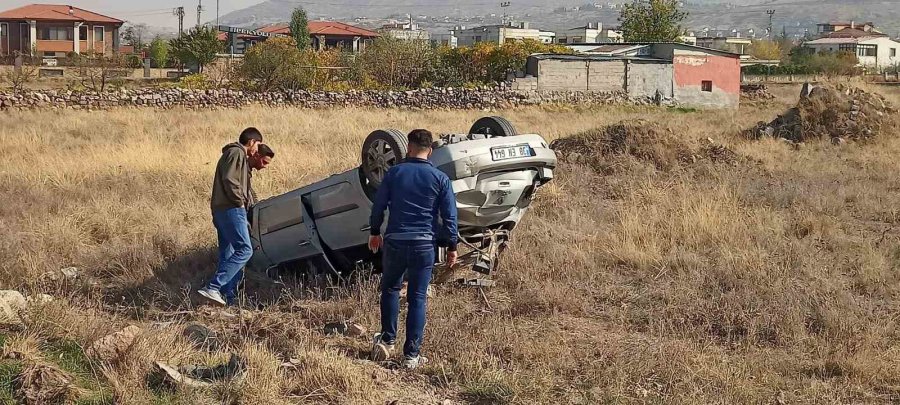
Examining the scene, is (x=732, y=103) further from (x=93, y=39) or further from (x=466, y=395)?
(x=93, y=39)

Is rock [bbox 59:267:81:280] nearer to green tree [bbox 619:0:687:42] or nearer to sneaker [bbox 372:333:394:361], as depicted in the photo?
sneaker [bbox 372:333:394:361]

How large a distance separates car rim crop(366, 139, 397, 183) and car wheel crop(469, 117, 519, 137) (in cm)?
119

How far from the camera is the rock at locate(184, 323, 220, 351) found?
5926 mm

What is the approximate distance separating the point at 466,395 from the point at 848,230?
22.8 feet

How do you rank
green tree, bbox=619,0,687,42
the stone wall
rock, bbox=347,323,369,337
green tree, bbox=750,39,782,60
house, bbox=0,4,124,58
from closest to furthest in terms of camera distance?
rock, bbox=347,323,369,337
the stone wall
green tree, bbox=619,0,687,42
house, bbox=0,4,124,58
green tree, bbox=750,39,782,60

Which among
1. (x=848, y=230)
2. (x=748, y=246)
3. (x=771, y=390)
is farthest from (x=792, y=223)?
(x=771, y=390)

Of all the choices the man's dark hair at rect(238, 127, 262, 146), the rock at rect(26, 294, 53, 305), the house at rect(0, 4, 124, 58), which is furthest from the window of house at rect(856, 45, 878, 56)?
the rock at rect(26, 294, 53, 305)

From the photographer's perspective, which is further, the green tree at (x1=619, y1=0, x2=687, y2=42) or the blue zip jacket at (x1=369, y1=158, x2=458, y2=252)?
the green tree at (x1=619, y1=0, x2=687, y2=42)

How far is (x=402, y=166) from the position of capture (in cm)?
570

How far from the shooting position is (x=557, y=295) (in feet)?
24.0

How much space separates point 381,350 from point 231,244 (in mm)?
2162

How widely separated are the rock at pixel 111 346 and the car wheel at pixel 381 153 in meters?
2.39

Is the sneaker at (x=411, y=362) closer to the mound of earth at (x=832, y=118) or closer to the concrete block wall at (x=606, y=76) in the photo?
the mound of earth at (x=832, y=118)

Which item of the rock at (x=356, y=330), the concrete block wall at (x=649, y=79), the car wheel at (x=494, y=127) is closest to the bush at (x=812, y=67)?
the concrete block wall at (x=649, y=79)
